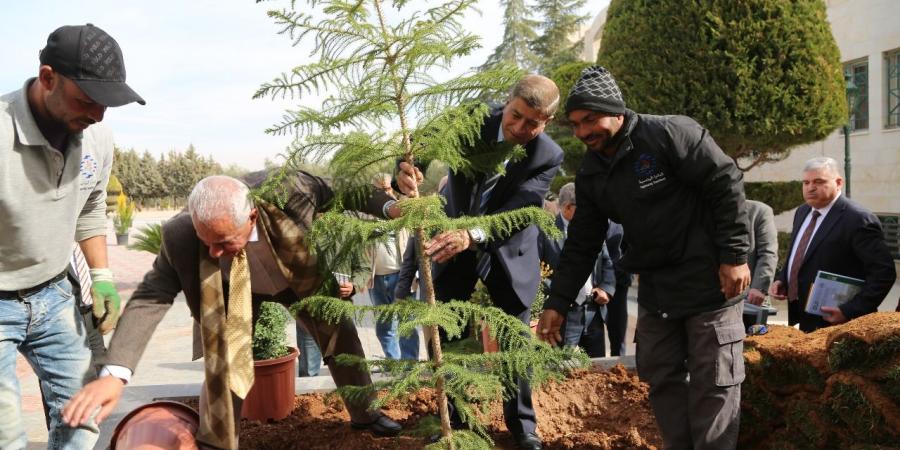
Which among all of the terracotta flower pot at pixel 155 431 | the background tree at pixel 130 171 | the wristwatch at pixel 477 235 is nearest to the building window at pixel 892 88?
the wristwatch at pixel 477 235

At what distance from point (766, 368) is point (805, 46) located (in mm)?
7792

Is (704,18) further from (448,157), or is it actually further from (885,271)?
(448,157)

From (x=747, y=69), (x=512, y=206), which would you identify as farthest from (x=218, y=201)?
(x=747, y=69)

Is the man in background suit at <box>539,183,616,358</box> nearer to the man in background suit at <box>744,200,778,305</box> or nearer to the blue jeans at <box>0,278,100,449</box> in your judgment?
the man in background suit at <box>744,200,778,305</box>

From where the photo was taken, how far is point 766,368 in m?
3.22

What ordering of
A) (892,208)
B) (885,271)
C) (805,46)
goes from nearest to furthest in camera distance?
(885,271) → (805,46) → (892,208)

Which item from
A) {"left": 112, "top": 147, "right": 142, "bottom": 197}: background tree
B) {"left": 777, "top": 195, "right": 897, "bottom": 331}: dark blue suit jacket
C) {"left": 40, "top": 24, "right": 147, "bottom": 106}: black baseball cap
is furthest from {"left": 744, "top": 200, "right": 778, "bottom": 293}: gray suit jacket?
{"left": 112, "top": 147, "right": 142, "bottom": 197}: background tree

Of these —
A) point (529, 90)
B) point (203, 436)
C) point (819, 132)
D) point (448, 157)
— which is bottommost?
Answer: point (203, 436)

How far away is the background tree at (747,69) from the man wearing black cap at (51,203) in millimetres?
8822

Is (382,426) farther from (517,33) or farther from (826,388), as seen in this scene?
(517,33)

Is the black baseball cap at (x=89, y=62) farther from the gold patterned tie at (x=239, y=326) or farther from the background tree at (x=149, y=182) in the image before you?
the background tree at (x=149, y=182)

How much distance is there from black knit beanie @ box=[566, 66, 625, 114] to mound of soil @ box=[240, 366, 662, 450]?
6.14ft

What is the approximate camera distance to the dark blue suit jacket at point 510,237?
3.17 m

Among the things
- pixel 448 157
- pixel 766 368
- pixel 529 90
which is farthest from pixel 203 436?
pixel 766 368
